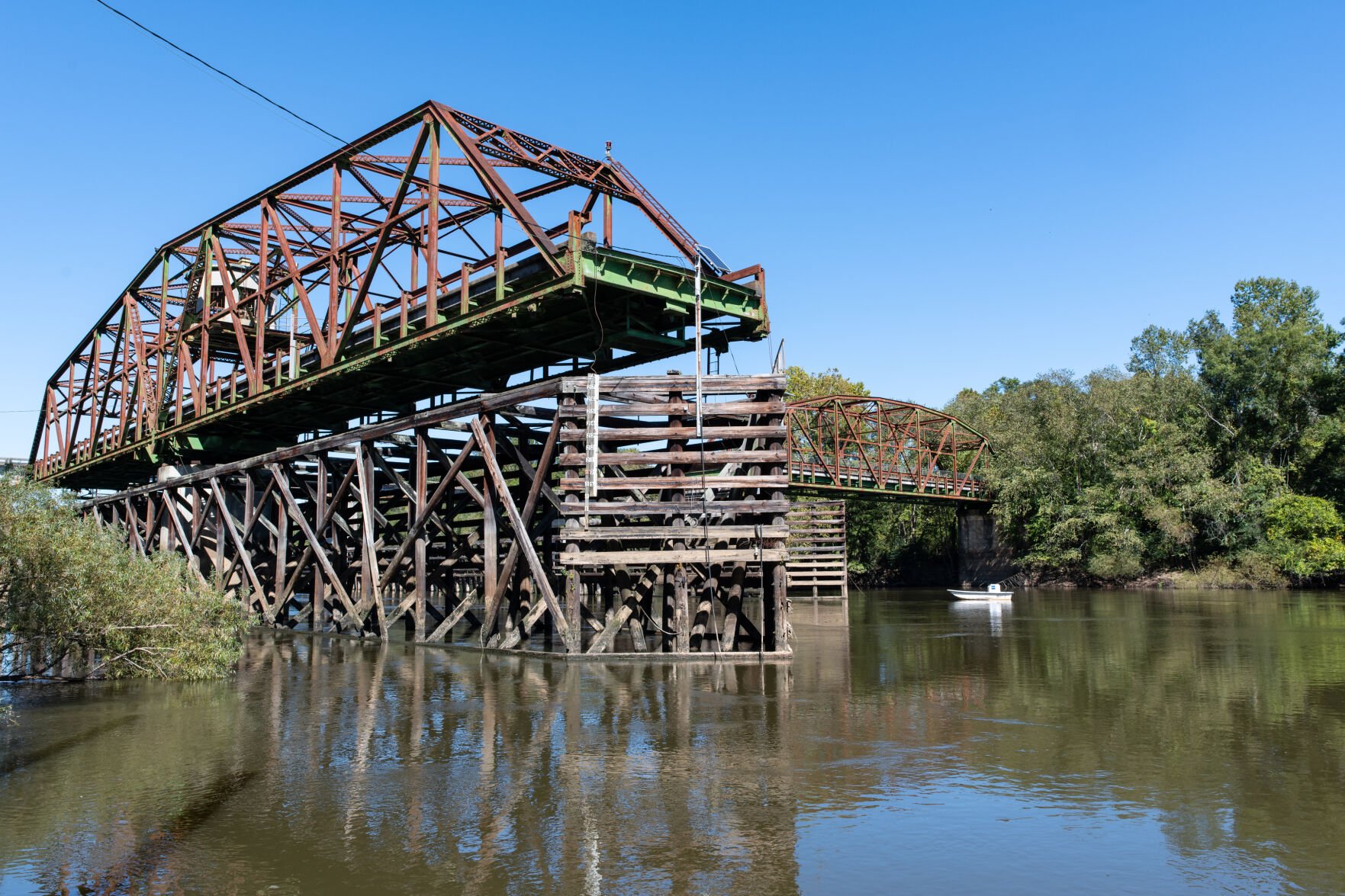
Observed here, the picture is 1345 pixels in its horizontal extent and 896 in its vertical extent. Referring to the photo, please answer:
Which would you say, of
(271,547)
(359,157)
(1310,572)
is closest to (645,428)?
(359,157)

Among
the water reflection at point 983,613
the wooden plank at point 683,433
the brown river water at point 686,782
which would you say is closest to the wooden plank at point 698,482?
the wooden plank at point 683,433

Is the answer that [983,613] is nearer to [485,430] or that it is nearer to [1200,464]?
[485,430]

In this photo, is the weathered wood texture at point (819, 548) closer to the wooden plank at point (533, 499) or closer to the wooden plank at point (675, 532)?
the wooden plank at point (533, 499)

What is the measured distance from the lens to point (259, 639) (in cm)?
2377

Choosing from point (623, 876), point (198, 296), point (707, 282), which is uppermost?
point (198, 296)

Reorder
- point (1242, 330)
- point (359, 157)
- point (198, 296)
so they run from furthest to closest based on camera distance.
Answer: point (1242, 330) < point (198, 296) < point (359, 157)

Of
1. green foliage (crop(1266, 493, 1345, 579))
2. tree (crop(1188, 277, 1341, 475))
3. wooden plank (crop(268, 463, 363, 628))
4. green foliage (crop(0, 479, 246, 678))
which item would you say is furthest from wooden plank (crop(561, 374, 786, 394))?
tree (crop(1188, 277, 1341, 475))

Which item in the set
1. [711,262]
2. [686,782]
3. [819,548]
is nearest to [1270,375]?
[819,548]

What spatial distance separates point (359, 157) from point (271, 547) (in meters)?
13.1

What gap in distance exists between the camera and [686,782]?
Result: 832 cm

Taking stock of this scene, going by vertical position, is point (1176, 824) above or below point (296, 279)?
below

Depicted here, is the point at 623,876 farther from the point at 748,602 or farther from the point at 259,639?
the point at 748,602

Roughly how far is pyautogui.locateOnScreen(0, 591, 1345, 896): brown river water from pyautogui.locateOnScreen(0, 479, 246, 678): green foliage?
51cm

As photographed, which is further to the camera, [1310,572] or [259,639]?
[1310,572]
